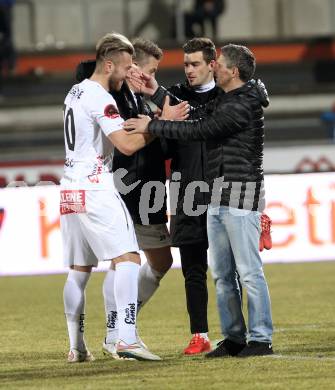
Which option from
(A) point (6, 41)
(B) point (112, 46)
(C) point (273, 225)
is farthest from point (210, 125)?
(A) point (6, 41)

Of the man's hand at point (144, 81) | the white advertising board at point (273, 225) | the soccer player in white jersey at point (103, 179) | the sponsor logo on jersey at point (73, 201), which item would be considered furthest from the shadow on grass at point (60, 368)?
the white advertising board at point (273, 225)

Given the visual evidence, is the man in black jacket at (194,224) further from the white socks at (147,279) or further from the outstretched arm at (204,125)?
the outstretched arm at (204,125)

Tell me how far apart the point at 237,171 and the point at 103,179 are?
0.89 m

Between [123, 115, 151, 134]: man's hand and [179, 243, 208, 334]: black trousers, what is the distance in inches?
41.7

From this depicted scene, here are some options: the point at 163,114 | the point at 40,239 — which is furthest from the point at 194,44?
the point at 40,239

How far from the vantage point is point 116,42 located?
7852mm

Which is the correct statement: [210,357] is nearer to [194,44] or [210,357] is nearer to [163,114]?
[163,114]

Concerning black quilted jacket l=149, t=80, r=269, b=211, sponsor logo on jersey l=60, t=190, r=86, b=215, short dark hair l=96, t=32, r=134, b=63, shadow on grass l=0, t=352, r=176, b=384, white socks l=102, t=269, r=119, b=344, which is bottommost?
shadow on grass l=0, t=352, r=176, b=384

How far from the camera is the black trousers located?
8.51 metres

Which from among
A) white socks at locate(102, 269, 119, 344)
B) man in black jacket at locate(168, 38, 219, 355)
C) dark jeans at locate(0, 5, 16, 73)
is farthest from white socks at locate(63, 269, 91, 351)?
dark jeans at locate(0, 5, 16, 73)

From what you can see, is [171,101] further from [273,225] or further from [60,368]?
[273,225]

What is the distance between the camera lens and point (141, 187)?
8641 millimetres

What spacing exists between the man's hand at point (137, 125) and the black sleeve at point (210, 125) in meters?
0.03

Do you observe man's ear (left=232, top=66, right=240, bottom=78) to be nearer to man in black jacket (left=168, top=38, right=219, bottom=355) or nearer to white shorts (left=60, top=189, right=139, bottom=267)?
man in black jacket (left=168, top=38, right=219, bottom=355)
